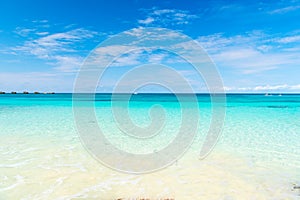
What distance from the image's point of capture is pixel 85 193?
15.6 feet

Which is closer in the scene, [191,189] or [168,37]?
[191,189]

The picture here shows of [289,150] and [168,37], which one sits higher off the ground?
[168,37]

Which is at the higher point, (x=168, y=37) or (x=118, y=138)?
(x=168, y=37)

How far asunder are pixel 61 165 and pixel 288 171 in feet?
21.1

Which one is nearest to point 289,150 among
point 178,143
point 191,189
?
point 178,143

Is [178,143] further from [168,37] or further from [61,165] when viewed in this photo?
[168,37]

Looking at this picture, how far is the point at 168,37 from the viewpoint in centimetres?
1284

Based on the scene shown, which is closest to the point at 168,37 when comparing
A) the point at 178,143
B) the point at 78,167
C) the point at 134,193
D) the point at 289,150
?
the point at 178,143

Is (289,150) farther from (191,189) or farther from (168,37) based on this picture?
(168,37)

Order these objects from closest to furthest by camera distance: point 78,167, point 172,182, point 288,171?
point 172,182 → point 288,171 → point 78,167

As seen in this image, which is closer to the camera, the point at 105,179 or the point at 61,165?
the point at 105,179

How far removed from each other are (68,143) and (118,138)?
7.40 feet

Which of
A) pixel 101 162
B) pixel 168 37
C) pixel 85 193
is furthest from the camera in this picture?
pixel 168 37

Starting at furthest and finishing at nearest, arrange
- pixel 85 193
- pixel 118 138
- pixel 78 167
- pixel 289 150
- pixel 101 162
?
1. pixel 118 138
2. pixel 289 150
3. pixel 101 162
4. pixel 78 167
5. pixel 85 193
